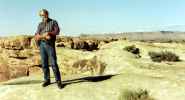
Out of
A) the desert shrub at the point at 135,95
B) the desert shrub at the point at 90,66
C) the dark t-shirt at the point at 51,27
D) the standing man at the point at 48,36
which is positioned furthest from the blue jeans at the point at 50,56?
the desert shrub at the point at 90,66

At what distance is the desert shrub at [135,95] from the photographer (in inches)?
675

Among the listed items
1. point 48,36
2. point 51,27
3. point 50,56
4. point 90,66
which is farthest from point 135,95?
point 90,66

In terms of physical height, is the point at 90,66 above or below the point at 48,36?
below

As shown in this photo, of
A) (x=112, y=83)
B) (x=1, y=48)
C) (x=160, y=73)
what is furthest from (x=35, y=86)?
(x=1, y=48)

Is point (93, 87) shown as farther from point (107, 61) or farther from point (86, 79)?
point (107, 61)

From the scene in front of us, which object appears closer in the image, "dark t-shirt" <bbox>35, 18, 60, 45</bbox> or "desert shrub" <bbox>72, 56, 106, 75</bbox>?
"dark t-shirt" <bbox>35, 18, 60, 45</bbox>

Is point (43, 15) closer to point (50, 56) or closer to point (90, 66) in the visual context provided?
point (50, 56)

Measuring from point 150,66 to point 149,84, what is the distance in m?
9.09

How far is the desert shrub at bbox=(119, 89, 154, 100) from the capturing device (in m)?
17.1

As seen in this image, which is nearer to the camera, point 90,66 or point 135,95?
point 135,95

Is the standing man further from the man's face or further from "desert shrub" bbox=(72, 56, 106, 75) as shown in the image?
"desert shrub" bbox=(72, 56, 106, 75)

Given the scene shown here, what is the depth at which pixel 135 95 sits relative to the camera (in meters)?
17.4

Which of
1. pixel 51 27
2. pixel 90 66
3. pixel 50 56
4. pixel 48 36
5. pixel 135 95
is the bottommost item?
pixel 90 66

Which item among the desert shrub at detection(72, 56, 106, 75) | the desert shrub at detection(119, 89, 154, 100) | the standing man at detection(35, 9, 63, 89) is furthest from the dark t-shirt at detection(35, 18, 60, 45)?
the desert shrub at detection(72, 56, 106, 75)
